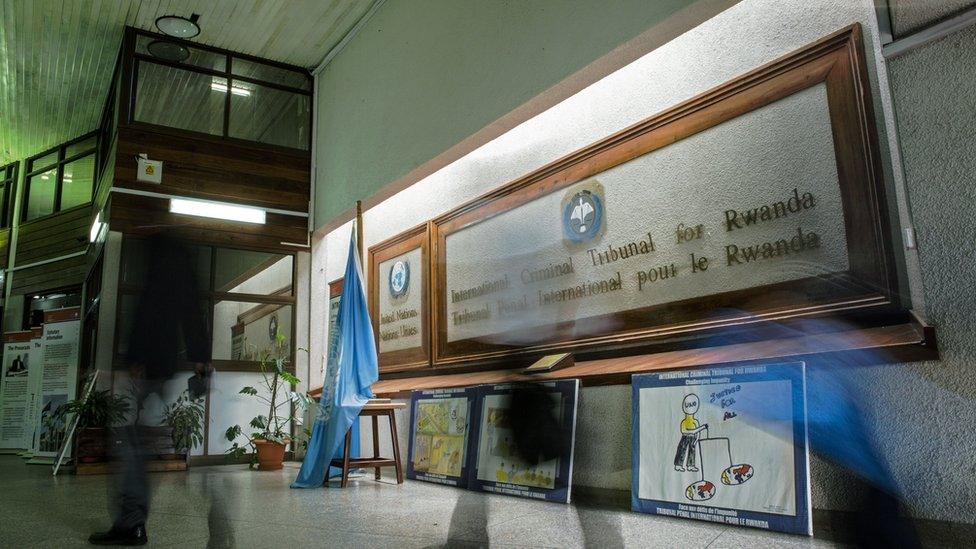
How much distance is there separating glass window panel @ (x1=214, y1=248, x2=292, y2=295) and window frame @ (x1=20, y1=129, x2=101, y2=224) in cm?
383

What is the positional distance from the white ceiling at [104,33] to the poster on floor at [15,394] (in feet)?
11.5

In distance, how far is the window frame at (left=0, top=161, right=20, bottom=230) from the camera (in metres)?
11.5

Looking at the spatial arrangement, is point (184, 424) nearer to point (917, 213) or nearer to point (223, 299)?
point (223, 299)

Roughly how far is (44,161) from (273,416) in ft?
25.3

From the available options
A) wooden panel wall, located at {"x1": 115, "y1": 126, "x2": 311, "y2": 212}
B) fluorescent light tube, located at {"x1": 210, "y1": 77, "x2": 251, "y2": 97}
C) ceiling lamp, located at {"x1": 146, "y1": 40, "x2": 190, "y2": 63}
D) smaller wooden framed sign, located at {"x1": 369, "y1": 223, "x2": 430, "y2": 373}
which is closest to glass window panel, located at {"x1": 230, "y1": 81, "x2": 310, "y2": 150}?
fluorescent light tube, located at {"x1": 210, "y1": 77, "x2": 251, "y2": 97}

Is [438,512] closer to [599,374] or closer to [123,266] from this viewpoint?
[599,374]

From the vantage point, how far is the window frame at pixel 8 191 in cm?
1153

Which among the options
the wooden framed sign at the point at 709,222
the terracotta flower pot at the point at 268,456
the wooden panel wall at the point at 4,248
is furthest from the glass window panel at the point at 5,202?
the wooden framed sign at the point at 709,222

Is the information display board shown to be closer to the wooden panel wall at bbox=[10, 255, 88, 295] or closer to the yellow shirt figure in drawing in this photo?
the wooden panel wall at bbox=[10, 255, 88, 295]

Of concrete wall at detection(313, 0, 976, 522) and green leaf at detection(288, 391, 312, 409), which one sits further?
green leaf at detection(288, 391, 312, 409)

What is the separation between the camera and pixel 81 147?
10.5 metres

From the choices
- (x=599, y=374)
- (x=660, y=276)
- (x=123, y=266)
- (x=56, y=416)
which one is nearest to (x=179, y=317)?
(x=599, y=374)

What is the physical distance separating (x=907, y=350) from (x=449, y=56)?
406cm

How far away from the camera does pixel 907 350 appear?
2.52 metres
